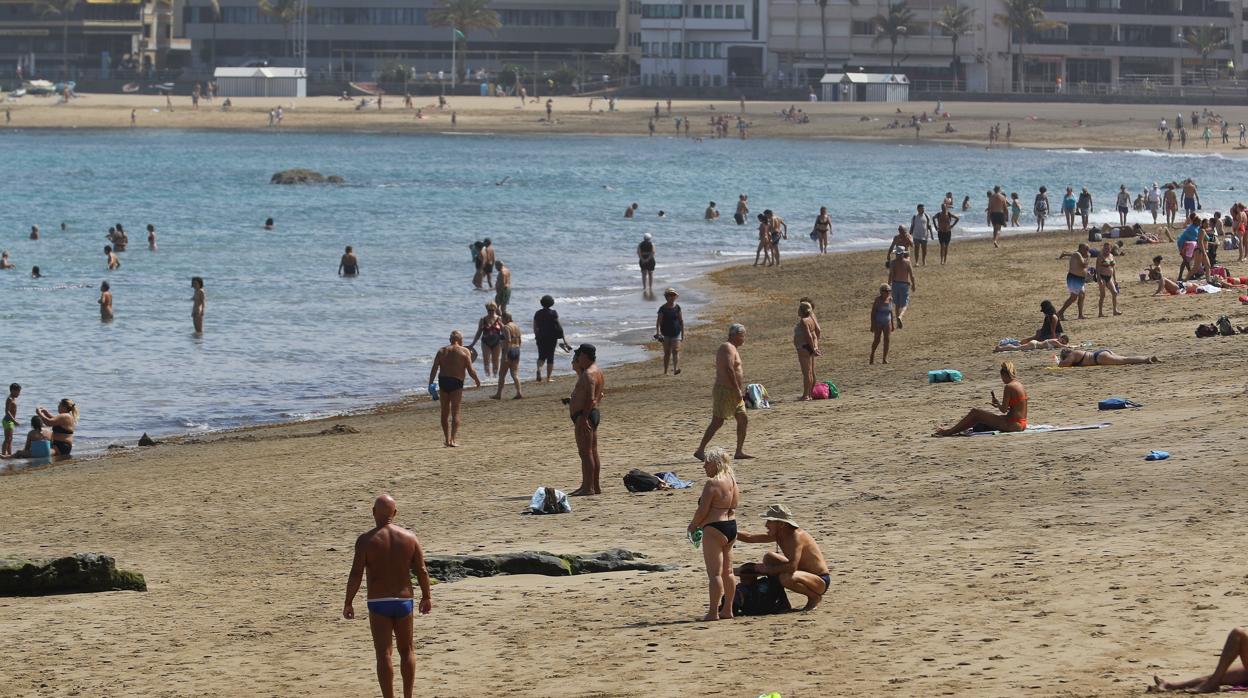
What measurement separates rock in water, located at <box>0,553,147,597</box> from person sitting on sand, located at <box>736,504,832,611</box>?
17.1 ft

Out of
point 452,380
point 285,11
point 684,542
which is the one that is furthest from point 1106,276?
point 285,11

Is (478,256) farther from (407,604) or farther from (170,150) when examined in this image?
(170,150)

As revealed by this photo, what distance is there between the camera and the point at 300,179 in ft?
263

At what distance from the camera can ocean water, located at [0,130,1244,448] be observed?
29.4 metres

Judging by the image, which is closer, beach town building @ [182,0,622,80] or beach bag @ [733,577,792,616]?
beach bag @ [733,577,792,616]

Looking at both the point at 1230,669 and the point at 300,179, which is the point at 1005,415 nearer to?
the point at 1230,669

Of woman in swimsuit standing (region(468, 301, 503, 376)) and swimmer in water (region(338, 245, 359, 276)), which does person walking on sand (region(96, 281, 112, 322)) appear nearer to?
swimmer in water (region(338, 245, 359, 276))

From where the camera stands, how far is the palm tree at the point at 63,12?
140875mm

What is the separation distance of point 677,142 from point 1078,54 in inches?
1576

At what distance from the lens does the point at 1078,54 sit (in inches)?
5182

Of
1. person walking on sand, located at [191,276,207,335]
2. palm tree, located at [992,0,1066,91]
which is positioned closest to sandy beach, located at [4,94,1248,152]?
palm tree, located at [992,0,1066,91]

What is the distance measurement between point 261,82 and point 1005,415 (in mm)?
119486

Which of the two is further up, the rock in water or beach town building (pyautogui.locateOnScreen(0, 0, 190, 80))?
beach town building (pyautogui.locateOnScreen(0, 0, 190, 80))

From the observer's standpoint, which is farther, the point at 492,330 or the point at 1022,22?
the point at 1022,22
